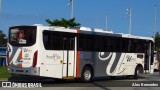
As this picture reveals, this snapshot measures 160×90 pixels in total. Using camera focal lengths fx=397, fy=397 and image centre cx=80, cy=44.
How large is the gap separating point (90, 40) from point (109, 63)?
8.94ft

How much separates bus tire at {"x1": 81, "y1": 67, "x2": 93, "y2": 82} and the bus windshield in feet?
14.5

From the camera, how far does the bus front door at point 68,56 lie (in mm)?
21781

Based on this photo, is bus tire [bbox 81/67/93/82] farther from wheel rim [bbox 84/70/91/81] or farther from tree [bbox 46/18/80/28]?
tree [bbox 46/18/80/28]

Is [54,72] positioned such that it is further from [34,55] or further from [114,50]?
[114,50]

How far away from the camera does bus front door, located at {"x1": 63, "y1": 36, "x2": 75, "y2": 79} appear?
21781mm

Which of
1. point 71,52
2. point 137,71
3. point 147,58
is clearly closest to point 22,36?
point 71,52

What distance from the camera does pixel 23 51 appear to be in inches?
799

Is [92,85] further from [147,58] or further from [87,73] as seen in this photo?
[147,58]

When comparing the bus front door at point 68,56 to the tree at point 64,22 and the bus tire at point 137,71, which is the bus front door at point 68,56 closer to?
the bus tire at point 137,71

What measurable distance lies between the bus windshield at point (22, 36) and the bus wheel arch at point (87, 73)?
173 inches

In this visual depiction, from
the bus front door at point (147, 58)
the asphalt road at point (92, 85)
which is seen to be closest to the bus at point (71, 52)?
the asphalt road at point (92, 85)

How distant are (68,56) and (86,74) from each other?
2142mm

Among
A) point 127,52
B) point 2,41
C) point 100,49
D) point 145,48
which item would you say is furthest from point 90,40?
point 2,41

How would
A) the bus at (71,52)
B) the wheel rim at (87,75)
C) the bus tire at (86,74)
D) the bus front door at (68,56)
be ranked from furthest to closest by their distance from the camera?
the wheel rim at (87,75) < the bus tire at (86,74) < the bus front door at (68,56) < the bus at (71,52)
